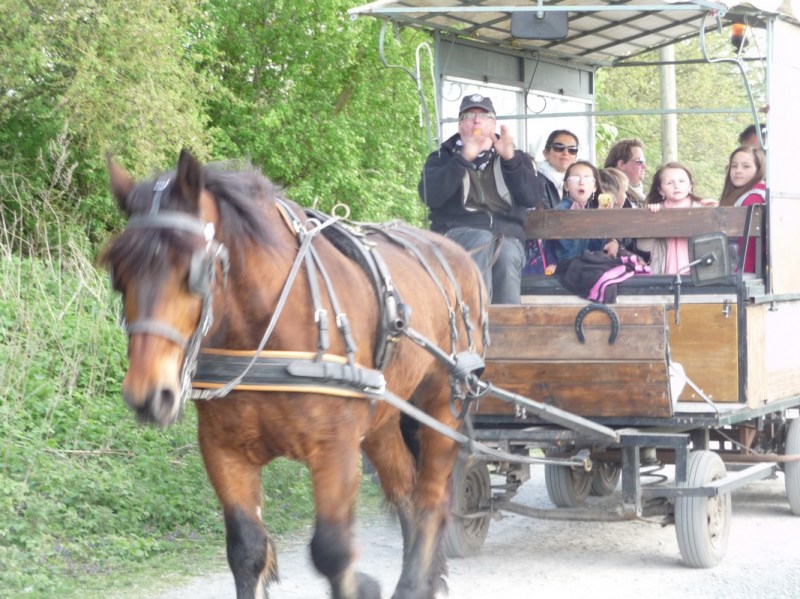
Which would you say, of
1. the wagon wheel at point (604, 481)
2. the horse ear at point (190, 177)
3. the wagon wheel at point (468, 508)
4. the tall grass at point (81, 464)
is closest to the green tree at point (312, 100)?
the tall grass at point (81, 464)

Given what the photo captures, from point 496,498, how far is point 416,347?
5.86 feet

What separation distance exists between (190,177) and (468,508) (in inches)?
131

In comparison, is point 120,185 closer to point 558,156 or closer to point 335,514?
point 335,514

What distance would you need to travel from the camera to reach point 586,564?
6.40 metres

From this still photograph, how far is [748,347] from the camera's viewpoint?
252 inches

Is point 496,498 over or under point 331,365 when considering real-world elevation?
under

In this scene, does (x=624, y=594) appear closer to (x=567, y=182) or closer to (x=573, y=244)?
(x=573, y=244)

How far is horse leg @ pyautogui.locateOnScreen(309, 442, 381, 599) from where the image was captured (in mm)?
4242

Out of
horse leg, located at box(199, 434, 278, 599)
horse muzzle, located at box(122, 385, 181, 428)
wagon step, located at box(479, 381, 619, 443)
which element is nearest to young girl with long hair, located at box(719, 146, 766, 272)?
wagon step, located at box(479, 381, 619, 443)

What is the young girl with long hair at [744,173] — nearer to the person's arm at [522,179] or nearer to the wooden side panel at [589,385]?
the person's arm at [522,179]

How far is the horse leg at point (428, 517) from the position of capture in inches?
212

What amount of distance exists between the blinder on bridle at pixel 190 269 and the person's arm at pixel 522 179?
316 cm

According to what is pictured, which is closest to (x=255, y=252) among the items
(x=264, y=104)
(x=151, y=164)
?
(x=151, y=164)

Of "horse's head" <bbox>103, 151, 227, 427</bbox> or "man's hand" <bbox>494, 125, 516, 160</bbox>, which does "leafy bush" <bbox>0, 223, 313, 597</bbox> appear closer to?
"horse's head" <bbox>103, 151, 227, 427</bbox>
